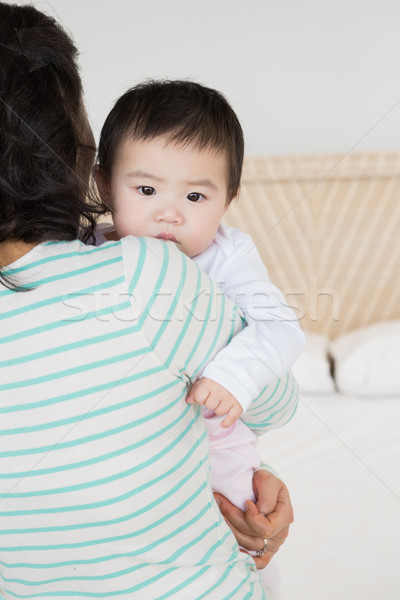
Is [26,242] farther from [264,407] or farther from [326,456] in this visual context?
[326,456]

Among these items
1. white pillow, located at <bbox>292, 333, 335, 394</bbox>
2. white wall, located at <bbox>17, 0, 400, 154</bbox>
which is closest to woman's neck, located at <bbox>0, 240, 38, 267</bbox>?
white pillow, located at <bbox>292, 333, 335, 394</bbox>

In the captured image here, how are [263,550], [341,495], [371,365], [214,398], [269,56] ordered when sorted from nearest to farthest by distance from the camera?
[214,398] → [263,550] → [341,495] → [371,365] → [269,56]

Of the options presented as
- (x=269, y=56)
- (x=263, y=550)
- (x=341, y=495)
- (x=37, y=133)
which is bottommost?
(x=341, y=495)

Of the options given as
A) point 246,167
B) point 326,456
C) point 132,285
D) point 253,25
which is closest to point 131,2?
point 253,25

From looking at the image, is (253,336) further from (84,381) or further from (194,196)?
(194,196)

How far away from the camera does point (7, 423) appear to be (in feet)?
2.06

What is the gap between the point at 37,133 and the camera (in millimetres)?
651

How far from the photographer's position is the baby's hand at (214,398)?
2.22 ft

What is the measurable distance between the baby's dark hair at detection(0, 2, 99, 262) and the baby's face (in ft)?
0.92

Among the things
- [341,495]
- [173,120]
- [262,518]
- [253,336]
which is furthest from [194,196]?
[341,495]

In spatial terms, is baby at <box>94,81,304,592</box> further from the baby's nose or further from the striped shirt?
the striped shirt

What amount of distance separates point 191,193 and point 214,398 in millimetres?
399

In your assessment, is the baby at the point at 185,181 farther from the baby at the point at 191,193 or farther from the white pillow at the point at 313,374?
the white pillow at the point at 313,374

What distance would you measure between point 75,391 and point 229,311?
185mm
